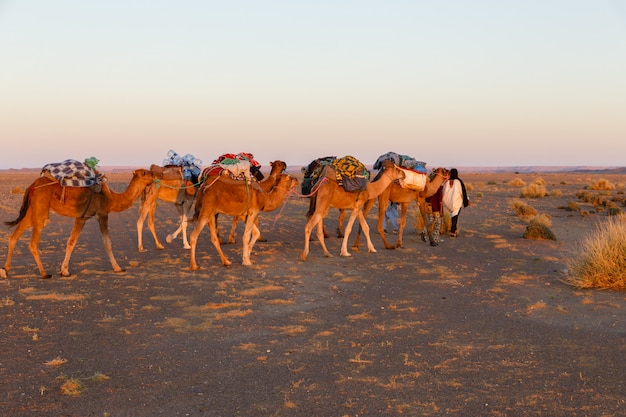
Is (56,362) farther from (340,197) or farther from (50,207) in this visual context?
(340,197)

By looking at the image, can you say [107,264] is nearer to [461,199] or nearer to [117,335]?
[117,335]

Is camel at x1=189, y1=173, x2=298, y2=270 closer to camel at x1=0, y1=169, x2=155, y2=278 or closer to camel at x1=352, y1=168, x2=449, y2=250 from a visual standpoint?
camel at x1=0, y1=169, x2=155, y2=278

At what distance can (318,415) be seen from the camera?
515 cm

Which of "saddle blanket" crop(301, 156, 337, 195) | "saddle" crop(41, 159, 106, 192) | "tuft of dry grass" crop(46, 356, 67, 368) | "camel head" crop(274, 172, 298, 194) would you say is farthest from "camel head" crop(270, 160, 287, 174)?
"tuft of dry grass" crop(46, 356, 67, 368)

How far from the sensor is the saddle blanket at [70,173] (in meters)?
10.4

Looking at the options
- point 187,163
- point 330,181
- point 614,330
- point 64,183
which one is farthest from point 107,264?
point 614,330

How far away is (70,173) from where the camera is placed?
1039 cm

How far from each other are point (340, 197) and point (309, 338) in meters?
6.25

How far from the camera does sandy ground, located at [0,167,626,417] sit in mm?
5461

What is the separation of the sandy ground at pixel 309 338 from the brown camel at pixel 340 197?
68 cm

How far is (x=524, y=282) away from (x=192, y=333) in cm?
623

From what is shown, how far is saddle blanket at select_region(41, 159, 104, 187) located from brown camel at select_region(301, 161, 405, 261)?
179 inches

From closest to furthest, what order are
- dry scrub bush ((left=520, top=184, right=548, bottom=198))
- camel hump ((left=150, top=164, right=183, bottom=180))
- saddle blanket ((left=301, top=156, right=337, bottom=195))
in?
saddle blanket ((left=301, top=156, right=337, bottom=195)) < camel hump ((left=150, top=164, right=183, bottom=180)) < dry scrub bush ((left=520, top=184, right=548, bottom=198))

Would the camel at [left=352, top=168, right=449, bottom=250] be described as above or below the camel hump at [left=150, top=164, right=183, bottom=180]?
below
